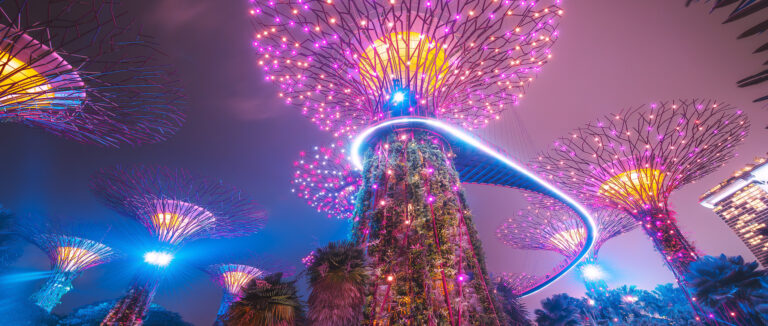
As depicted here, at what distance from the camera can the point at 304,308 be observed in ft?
14.0

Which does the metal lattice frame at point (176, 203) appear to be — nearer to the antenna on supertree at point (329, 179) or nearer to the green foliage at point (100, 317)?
the antenna on supertree at point (329, 179)

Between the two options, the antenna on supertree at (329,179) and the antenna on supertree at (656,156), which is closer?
the antenna on supertree at (656,156)

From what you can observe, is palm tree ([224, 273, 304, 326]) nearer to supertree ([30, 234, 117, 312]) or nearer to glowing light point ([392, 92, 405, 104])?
glowing light point ([392, 92, 405, 104])

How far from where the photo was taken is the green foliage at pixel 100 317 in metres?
14.4

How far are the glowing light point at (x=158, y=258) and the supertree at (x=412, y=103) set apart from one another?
30.7ft

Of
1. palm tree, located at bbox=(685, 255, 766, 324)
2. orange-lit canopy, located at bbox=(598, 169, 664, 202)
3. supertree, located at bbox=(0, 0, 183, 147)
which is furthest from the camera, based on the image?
orange-lit canopy, located at bbox=(598, 169, 664, 202)

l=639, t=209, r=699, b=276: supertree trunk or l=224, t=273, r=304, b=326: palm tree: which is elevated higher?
l=639, t=209, r=699, b=276: supertree trunk

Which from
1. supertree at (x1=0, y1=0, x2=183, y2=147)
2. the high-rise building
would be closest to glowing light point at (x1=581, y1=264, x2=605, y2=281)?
supertree at (x1=0, y1=0, x2=183, y2=147)

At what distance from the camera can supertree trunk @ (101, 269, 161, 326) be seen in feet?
31.5

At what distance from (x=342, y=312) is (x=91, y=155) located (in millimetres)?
21968

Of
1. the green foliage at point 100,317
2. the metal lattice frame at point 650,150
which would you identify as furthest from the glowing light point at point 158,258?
the metal lattice frame at point 650,150

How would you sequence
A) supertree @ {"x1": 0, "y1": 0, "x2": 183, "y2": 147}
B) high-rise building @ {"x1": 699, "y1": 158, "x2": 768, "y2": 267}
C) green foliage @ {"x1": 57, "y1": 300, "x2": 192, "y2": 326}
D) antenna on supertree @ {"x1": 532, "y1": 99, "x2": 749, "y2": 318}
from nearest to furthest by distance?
1. supertree @ {"x1": 0, "y1": 0, "x2": 183, "y2": 147}
2. antenna on supertree @ {"x1": 532, "y1": 99, "x2": 749, "y2": 318}
3. green foliage @ {"x1": 57, "y1": 300, "x2": 192, "y2": 326}
4. high-rise building @ {"x1": 699, "y1": 158, "x2": 768, "y2": 267}

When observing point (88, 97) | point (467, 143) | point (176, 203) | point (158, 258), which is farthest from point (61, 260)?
point (467, 143)

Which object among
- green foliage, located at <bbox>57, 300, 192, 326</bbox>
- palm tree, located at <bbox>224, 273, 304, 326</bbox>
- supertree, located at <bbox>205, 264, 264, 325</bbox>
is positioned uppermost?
supertree, located at <bbox>205, 264, 264, 325</bbox>
